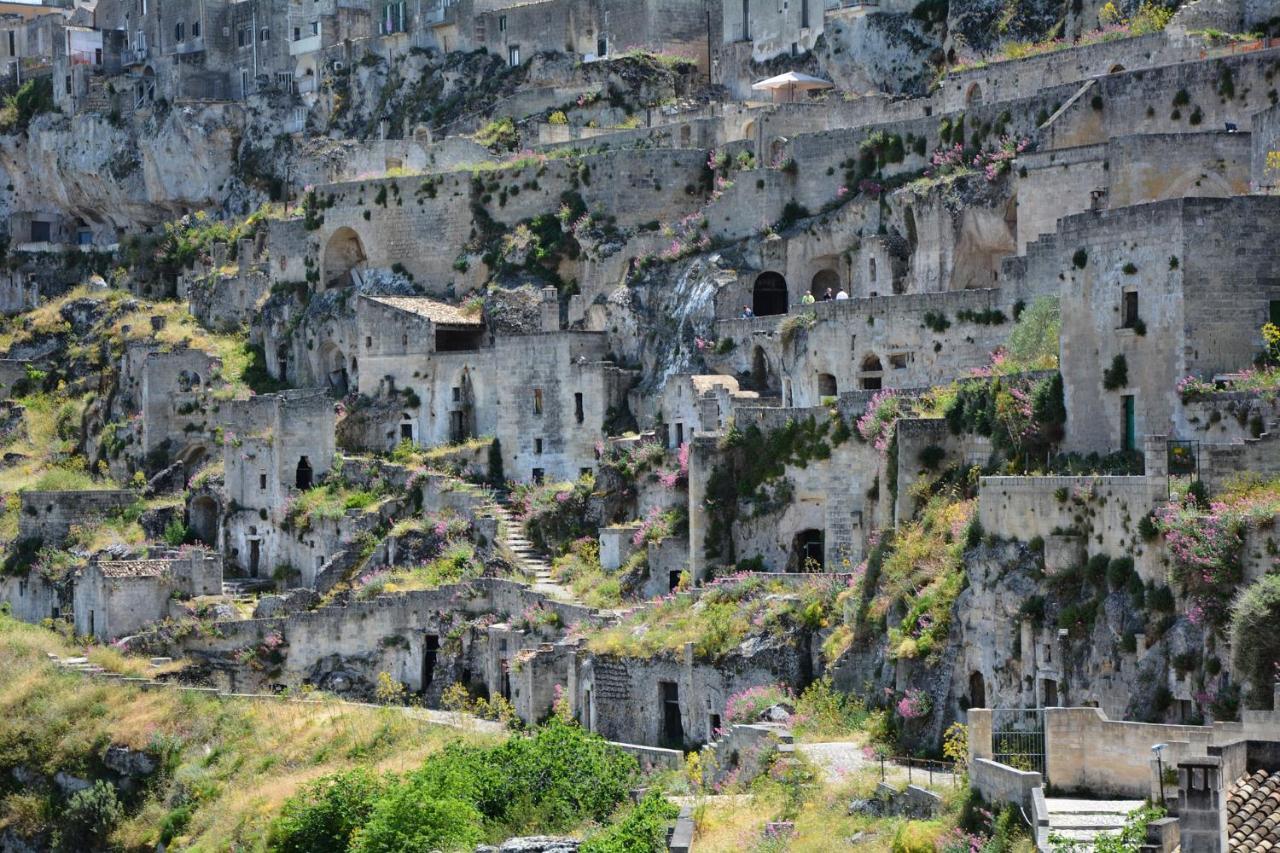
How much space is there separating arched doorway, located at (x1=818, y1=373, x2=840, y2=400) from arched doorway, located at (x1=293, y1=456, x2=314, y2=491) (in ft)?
53.8

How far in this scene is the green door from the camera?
38997mm

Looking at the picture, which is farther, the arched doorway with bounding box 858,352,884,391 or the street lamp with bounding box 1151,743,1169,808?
the arched doorway with bounding box 858,352,884,391

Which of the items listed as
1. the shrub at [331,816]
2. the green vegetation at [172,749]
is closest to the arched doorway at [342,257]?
the green vegetation at [172,749]

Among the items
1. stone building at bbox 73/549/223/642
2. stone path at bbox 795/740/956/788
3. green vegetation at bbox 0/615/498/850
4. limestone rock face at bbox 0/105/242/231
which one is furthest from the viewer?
limestone rock face at bbox 0/105/242/231

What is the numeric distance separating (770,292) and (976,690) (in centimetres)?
2041

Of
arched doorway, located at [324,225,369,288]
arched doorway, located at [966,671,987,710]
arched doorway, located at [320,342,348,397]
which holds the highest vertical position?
arched doorway, located at [324,225,369,288]

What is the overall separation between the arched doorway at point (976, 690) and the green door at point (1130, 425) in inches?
165

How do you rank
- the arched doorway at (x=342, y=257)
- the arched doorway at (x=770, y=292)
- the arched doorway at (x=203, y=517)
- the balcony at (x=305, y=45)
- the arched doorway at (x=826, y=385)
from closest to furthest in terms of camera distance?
1. the arched doorway at (x=826, y=385)
2. the arched doorway at (x=770, y=292)
3. the arched doorway at (x=203, y=517)
4. the arched doorway at (x=342, y=257)
5. the balcony at (x=305, y=45)

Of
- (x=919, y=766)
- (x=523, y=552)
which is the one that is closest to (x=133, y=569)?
(x=523, y=552)

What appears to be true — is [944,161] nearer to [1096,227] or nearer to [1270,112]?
[1270,112]

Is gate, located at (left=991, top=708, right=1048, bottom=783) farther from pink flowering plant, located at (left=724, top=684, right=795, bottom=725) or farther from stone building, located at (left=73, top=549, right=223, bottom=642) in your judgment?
stone building, located at (left=73, top=549, right=223, bottom=642)

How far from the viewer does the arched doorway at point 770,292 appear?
5747 centimetres

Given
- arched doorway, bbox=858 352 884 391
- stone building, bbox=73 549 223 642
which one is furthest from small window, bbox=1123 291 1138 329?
stone building, bbox=73 549 223 642

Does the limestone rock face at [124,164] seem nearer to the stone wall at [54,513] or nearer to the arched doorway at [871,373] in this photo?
the stone wall at [54,513]
